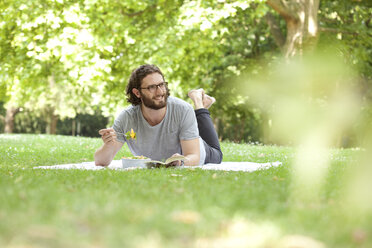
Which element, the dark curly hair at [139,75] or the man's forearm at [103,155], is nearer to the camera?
the dark curly hair at [139,75]

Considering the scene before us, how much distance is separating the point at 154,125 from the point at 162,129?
0.15 m

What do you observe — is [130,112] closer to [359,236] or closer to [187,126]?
[187,126]

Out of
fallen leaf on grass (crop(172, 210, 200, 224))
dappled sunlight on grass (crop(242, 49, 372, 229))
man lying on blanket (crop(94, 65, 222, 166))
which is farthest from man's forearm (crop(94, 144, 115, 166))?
fallen leaf on grass (crop(172, 210, 200, 224))

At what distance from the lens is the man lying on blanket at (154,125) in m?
6.18

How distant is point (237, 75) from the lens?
23.0 metres

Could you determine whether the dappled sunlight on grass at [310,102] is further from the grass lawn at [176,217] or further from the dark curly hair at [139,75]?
the dark curly hair at [139,75]

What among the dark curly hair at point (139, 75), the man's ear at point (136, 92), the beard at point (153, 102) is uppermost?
the dark curly hair at point (139, 75)

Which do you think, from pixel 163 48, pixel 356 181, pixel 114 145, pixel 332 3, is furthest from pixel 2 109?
pixel 356 181

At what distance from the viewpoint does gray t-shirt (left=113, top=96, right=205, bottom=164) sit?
6.38 m

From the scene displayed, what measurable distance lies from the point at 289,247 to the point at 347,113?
70.8ft

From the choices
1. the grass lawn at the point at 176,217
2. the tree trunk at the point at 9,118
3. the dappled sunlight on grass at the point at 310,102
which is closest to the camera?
the grass lawn at the point at 176,217

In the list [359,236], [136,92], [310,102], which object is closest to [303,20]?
[310,102]

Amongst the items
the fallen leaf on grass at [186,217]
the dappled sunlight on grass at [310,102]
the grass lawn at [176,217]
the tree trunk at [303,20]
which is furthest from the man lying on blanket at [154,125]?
the tree trunk at [303,20]

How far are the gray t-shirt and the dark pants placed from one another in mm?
449
